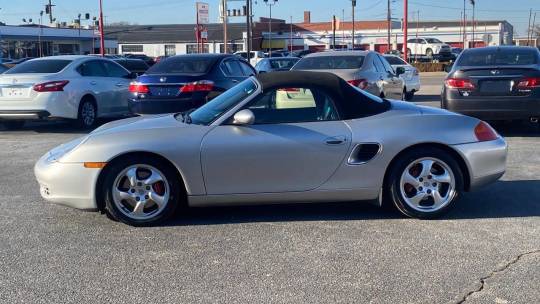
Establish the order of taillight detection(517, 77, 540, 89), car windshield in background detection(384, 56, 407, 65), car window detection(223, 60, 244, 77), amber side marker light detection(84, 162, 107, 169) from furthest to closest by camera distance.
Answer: car windshield in background detection(384, 56, 407, 65)
car window detection(223, 60, 244, 77)
taillight detection(517, 77, 540, 89)
amber side marker light detection(84, 162, 107, 169)

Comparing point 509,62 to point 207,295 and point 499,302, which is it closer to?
point 499,302

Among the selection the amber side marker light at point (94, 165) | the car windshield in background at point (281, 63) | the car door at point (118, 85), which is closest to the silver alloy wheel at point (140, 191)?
the amber side marker light at point (94, 165)

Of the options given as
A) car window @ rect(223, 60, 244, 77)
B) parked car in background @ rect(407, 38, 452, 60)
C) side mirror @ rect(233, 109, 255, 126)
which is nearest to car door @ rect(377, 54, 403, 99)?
car window @ rect(223, 60, 244, 77)

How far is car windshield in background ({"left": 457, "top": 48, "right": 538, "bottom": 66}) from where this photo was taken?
1033 cm

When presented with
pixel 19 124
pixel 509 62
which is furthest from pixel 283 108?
pixel 19 124

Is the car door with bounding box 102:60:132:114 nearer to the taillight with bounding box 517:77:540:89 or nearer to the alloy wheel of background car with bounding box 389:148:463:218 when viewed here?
the taillight with bounding box 517:77:540:89

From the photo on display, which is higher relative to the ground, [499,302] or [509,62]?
[509,62]

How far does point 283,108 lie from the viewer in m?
5.54

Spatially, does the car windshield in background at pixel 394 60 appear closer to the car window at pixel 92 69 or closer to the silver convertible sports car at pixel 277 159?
the car window at pixel 92 69

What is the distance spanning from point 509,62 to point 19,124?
969 centimetres

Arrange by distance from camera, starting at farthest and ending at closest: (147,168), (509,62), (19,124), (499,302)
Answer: (19,124) → (509,62) → (147,168) → (499,302)

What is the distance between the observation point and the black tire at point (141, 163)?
210 inches

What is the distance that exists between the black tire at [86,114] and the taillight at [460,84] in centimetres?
695

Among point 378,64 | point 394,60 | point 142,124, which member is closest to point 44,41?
point 394,60
